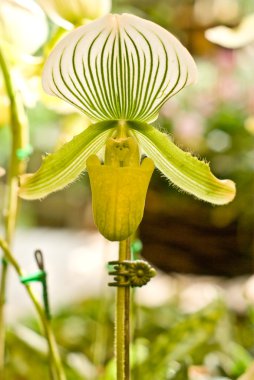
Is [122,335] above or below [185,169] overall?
below

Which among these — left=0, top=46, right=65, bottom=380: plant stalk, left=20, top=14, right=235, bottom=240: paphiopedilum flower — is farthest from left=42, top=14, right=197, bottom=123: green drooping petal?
left=0, top=46, right=65, bottom=380: plant stalk

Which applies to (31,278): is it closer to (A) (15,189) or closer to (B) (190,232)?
(A) (15,189)

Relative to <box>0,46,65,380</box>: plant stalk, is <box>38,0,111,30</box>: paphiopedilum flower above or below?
above

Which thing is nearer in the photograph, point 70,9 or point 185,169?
point 185,169

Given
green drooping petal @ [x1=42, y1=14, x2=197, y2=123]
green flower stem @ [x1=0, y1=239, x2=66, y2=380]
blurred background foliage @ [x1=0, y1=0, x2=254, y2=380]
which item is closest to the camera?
green drooping petal @ [x1=42, y1=14, x2=197, y2=123]

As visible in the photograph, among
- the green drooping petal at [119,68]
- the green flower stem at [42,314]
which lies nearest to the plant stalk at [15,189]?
the green flower stem at [42,314]

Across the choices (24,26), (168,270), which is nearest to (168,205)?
(168,270)

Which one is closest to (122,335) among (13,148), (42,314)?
(42,314)

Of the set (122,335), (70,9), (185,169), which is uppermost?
(70,9)

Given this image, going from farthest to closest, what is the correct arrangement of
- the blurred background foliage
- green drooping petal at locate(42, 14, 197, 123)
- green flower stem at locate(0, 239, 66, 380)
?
the blurred background foliage < green flower stem at locate(0, 239, 66, 380) < green drooping petal at locate(42, 14, 197, 123)

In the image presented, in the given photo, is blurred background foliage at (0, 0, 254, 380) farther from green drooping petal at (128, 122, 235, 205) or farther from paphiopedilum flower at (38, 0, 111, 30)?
green drooping petal at (128, 122, 235, 205)
